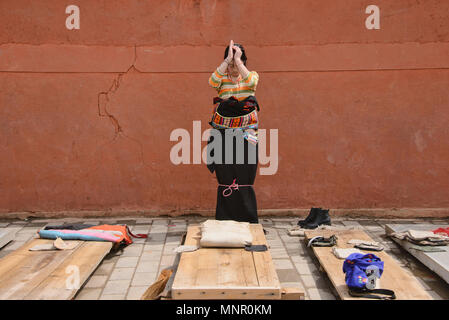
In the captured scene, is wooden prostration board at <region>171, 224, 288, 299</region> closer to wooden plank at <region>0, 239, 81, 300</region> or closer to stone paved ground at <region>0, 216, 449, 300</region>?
stone paved ground at <region>0, 216, 449, 300</region>

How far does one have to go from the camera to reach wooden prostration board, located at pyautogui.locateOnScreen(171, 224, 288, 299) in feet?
9.48

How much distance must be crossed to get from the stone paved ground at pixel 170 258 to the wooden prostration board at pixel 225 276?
37 centimetres

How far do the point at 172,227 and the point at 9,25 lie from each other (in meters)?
3.21

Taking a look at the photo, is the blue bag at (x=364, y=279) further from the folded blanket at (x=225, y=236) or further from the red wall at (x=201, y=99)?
the red wall at (x=201, y=99)

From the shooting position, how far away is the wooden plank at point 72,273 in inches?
118

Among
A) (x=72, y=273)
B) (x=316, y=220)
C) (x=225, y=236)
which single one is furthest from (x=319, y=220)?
(x=72, y=273)

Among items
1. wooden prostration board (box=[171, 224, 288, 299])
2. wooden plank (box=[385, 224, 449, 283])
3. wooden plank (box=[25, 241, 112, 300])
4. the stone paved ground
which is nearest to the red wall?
the stone paved ground

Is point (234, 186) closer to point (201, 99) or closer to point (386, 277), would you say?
point (201, 99)

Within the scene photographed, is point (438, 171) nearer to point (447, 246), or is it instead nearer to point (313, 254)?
point (447, 246)

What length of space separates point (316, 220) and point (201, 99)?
2.05 metres

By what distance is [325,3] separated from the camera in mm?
5531

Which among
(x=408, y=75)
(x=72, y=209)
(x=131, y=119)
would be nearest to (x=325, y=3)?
(x=408, y=75)

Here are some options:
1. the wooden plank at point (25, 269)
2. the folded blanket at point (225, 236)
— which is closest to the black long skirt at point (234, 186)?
the folded blanket at point (225, 236)

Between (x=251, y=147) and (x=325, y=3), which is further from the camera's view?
(x=325, y=3)
